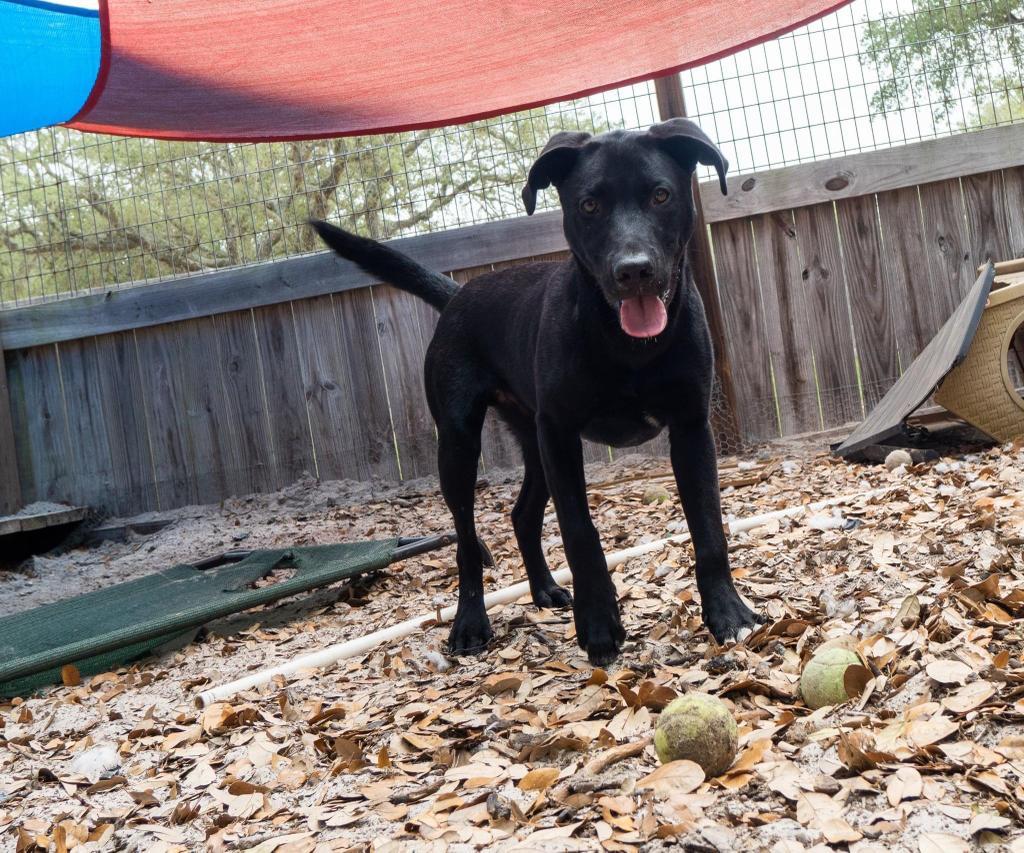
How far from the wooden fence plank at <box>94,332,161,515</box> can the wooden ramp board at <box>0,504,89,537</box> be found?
264 millimetres

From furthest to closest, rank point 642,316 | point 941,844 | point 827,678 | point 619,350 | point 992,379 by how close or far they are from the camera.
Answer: point 992,379 < point 619,350 < point 642,316 < point 827,678 < point 941,844

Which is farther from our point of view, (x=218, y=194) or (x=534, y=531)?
(x=218, y=194)

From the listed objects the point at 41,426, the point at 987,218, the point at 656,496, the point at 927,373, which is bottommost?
the point at 656,496

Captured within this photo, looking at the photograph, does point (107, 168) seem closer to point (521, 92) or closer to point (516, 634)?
point (521, 92)

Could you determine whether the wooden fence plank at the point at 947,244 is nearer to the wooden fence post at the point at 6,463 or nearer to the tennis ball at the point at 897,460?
the tennis ball at the point at 897,460

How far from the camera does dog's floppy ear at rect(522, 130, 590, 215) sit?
248cm

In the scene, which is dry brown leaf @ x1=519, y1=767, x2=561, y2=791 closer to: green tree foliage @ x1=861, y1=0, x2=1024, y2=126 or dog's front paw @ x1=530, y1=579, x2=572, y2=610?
dog's front paw @ x1=530, y1=579, x2=572, y2=610

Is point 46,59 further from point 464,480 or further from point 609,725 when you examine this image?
point 609,725

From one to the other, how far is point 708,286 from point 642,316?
2996mm

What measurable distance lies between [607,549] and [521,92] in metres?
1.96

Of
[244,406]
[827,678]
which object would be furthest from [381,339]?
[827,678]

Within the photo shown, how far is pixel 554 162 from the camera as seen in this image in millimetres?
2512

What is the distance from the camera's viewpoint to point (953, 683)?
167 cm

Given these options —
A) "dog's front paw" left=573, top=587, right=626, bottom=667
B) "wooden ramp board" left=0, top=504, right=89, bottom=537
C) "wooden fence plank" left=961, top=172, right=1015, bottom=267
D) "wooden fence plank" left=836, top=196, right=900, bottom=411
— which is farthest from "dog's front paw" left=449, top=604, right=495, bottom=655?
"wooden fence plank" left=961, top=172, right=1015, bottom=267
